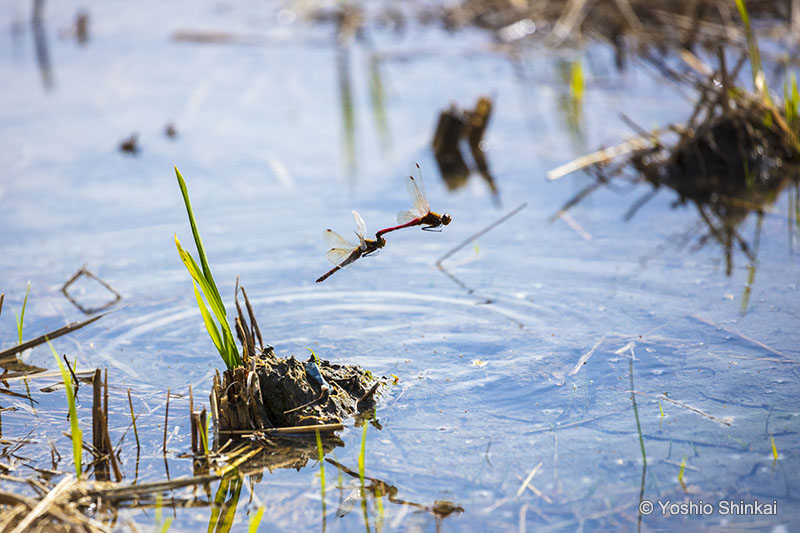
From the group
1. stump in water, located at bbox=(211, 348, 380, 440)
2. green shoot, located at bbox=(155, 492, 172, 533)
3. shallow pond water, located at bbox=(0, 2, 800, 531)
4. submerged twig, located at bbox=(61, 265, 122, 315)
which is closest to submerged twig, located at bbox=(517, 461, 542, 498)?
shallow pond water, located at bbox=(0, 2, 800, 531)

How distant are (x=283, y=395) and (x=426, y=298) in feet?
4.25

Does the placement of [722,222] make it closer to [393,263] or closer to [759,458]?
[393,263]

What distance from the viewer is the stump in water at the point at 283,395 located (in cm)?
302

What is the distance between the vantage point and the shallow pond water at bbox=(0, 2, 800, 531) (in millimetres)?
2844

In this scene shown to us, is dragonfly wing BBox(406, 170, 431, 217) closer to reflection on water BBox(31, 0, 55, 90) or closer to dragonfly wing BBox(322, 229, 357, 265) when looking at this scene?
dragonfly wing BBox(322, 229, 357, 265)

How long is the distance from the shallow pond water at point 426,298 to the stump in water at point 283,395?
0.48 feet

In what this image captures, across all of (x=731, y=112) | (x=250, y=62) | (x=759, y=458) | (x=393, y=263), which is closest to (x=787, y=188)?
(x=731, y=112)

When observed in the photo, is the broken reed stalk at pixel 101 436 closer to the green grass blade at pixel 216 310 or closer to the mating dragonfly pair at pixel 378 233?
the green grass blade at pixel 216 310

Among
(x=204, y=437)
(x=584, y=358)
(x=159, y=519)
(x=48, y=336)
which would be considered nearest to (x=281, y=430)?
(x=204, y=437)

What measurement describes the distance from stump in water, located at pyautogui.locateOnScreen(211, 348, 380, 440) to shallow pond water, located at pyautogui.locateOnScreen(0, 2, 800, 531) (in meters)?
0.15

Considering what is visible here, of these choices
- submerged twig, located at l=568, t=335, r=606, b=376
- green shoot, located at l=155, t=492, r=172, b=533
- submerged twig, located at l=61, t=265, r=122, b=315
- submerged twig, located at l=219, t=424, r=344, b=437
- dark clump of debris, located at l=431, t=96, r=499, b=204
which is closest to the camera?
green shoot, located at l=155, t=492, r=172, b=533

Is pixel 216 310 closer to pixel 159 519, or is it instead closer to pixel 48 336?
pixel 48 336

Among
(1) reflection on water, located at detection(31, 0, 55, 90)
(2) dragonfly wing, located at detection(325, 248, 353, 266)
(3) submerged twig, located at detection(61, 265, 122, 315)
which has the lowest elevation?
(3) submerged twig, located at detection(61, 265, 122, 315)

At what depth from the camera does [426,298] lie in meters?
4.23
